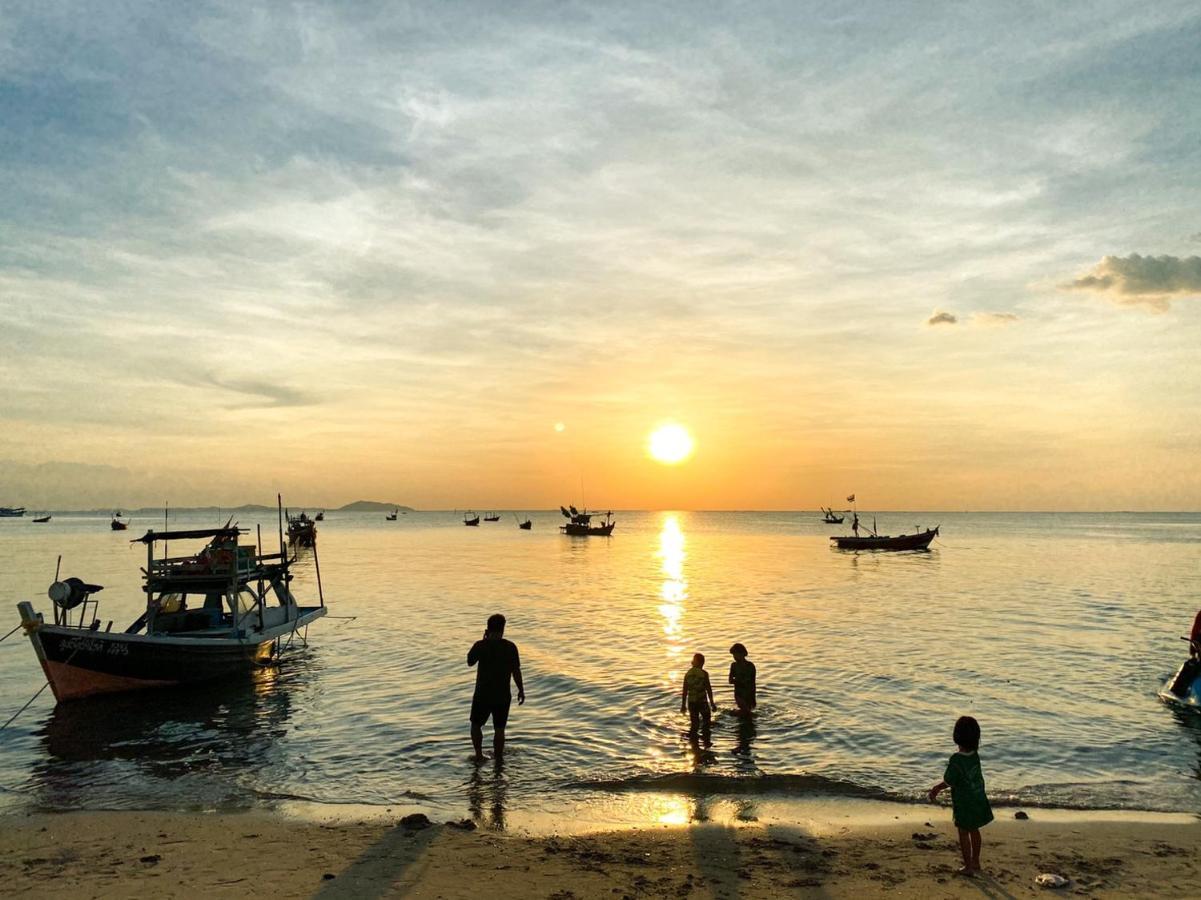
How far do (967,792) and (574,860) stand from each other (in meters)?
4.52

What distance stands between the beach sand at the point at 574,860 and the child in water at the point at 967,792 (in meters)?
0.31

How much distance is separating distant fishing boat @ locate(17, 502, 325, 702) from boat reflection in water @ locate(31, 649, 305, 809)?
0.61 m

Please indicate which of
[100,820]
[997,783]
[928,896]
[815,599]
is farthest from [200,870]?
[815,599]

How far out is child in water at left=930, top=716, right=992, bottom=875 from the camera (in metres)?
8.23

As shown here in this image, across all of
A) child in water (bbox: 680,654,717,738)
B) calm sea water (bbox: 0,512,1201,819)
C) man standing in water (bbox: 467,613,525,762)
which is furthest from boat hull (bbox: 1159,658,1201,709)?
man standing in water (bbox: 467,613,525,762)

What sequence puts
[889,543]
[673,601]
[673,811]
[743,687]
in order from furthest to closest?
[889,543] → [673,601] → [743,687] → [673,811]

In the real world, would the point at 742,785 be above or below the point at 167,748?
above

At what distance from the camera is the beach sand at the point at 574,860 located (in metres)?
7.92

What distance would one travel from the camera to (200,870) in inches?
334

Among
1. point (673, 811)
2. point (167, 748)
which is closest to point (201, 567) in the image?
point (167, 748)

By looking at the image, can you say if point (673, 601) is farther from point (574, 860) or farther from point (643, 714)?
point (574, 860)

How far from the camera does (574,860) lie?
8688 mm

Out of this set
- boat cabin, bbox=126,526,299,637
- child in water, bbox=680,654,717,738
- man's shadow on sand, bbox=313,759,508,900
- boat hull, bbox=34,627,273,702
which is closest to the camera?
man's shadow on sand, bbox=313,759,508,900

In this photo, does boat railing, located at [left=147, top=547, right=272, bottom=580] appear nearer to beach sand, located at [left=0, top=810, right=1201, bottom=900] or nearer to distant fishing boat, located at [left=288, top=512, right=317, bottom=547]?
beach sand, located at [left=0, top=810, right=1201, bottom=900]
